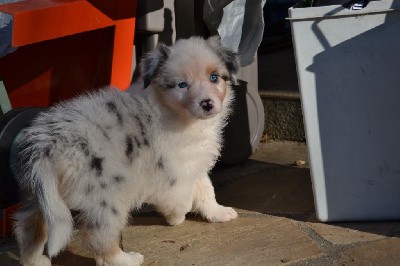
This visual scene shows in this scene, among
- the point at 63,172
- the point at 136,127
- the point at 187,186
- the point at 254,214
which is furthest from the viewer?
the point at 254,214

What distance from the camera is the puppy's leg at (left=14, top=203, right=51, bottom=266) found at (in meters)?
2.75

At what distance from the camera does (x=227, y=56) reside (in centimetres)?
299

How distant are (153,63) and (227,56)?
0.32 m

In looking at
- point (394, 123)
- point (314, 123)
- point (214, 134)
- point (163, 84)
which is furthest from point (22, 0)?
point (394, 123)

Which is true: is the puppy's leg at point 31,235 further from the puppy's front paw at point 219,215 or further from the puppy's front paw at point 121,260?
the puppy's front paw at point 219,215

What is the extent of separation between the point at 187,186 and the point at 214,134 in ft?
0.86

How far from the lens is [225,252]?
294 cm

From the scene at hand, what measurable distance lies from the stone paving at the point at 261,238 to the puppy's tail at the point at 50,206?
1.48 feet

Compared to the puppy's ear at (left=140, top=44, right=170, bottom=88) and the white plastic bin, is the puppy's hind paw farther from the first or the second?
the white plastic bin

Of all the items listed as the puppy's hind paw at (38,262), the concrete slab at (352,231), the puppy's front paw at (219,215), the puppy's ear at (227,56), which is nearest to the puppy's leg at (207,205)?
the puppy's front paw at (219,215)

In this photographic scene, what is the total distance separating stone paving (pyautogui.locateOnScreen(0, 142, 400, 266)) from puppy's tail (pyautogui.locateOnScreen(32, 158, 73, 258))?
450mm

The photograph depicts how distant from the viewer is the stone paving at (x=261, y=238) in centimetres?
286

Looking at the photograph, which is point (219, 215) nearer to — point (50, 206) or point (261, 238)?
point (261, 238)

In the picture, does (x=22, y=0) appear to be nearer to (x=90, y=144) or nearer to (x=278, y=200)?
(x=90, y=144)
